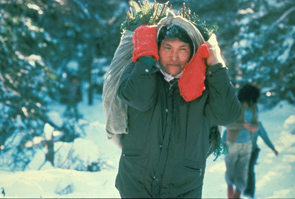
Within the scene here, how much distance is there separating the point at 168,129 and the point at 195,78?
1.19 ft

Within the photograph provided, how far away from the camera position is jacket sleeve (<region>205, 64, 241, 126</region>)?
6.18ft

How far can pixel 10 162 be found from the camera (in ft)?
16.0

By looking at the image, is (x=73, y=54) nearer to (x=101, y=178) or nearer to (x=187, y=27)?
(x=101, y=178)

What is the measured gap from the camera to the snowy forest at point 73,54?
4.58 metres

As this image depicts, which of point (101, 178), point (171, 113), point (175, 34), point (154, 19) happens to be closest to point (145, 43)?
point (175, 34)

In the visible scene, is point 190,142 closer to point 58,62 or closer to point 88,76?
point 58,62

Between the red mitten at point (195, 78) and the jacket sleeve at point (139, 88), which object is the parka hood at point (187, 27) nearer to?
the red mitten at point (195, 78)

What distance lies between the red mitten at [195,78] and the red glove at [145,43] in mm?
236

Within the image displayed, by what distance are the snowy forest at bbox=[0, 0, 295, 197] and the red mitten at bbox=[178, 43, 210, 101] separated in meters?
Result: 3.29

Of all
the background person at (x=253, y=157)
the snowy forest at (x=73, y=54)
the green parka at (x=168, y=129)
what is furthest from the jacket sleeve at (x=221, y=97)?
the snowy forest at (x=73, y=54)

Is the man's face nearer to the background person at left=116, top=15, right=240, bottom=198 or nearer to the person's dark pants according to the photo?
the background person at left=116, top=15, right=240, bottom=198

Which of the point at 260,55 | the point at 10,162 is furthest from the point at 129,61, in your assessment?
the point at 260,55

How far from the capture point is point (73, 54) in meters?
12.2

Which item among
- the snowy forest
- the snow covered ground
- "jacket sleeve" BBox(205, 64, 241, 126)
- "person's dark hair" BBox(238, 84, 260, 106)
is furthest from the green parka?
the snowy forest
